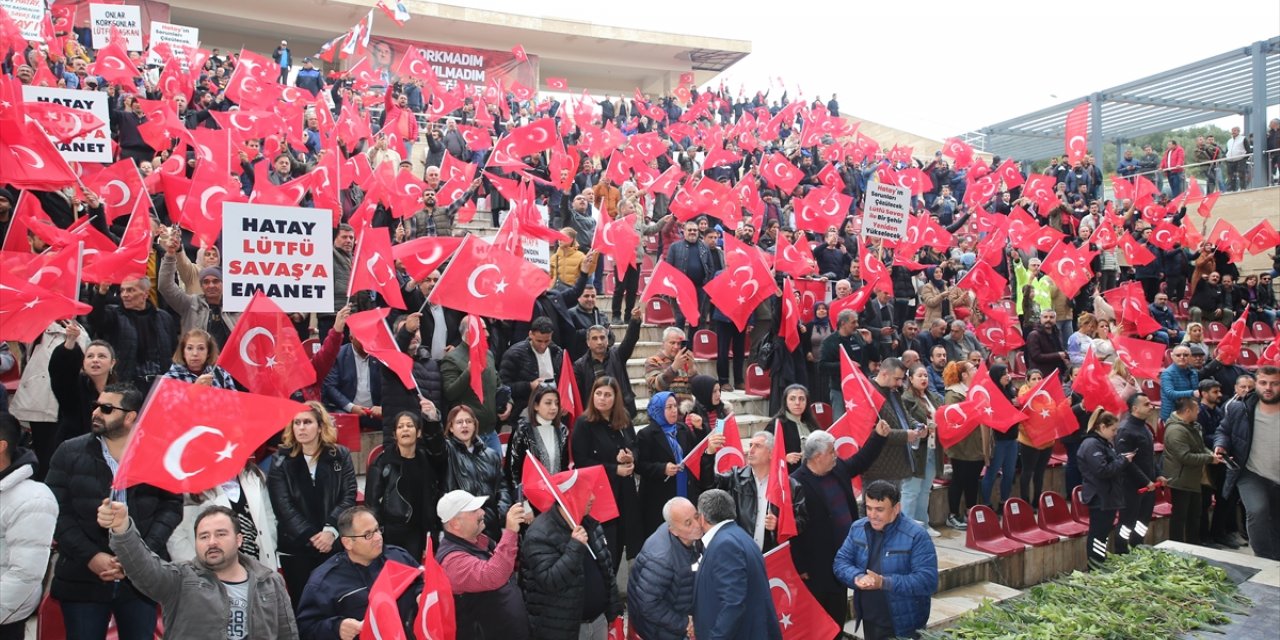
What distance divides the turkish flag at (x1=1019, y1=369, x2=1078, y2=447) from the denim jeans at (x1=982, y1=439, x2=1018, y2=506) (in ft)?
Result: 0.74

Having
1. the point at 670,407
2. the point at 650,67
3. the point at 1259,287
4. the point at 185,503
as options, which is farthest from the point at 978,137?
the point at 185,503

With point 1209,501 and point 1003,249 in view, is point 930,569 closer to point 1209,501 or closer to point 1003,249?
point 1209,501

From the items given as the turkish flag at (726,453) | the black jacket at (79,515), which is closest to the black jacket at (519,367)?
the turkish flag at (726,453)

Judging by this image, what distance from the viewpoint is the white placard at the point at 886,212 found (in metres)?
13.7

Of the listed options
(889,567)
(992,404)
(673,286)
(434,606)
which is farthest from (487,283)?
(992,404)

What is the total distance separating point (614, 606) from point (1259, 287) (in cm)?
1869

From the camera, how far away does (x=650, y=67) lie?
126 feet

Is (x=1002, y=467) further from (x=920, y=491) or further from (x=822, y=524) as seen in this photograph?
(x=822, y=524)

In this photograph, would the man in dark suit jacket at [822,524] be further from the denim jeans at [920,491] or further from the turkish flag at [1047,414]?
the turkish flag at [1047,414]

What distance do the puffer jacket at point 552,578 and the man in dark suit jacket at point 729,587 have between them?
0.71 m

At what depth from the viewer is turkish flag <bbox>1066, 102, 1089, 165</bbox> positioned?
22.8 meters

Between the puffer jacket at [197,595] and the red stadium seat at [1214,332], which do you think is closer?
the puffer jacket at [197,595]

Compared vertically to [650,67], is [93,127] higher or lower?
lower

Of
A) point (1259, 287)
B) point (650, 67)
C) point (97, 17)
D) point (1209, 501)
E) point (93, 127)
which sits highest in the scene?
point (650, 67)
